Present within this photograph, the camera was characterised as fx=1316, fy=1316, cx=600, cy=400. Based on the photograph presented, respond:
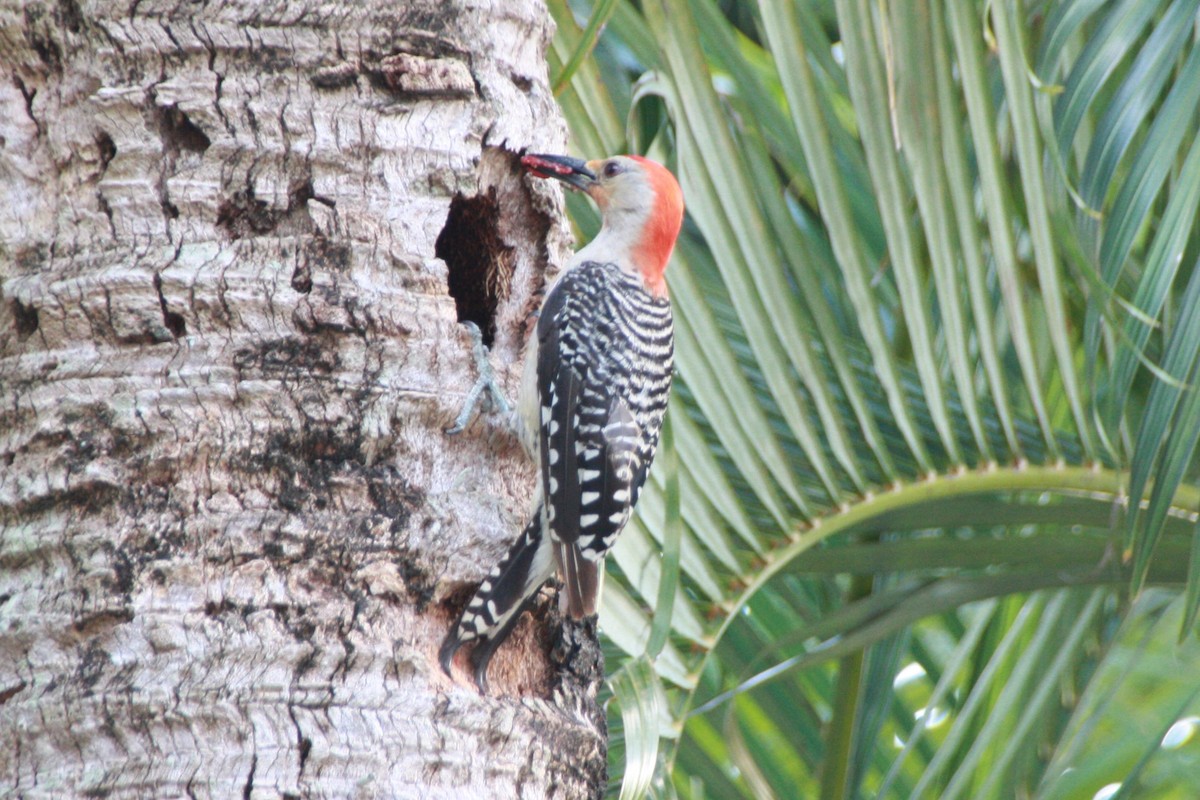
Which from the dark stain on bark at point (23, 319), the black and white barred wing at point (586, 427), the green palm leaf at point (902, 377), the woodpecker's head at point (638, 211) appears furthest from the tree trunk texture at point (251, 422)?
the woodpecker's head at point (638, 211)

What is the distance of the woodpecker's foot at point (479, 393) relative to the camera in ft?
7.51

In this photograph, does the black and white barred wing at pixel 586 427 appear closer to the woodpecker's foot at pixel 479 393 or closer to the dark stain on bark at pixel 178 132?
the woodpecker's foot at pixel 479 393

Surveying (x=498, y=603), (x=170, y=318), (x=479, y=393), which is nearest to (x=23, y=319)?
(x=170, y=318)

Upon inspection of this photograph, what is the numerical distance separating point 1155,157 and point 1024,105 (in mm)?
347

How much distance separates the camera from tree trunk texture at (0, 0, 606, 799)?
6.19 ft

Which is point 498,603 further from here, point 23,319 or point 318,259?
point 23,319

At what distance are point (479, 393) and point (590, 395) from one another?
0.71 metres

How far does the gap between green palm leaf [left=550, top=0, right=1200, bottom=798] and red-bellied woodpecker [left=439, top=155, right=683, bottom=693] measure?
13 centimetres

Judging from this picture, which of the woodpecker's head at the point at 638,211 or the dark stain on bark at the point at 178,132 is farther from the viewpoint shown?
the woodpecker's head at the point at 638,211

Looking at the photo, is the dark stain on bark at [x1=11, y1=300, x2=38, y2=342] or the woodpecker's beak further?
the woodpecker's beak

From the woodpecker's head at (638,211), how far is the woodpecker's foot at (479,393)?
39.7 inches

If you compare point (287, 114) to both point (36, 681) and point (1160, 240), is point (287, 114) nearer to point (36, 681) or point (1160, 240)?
point (36, 681)

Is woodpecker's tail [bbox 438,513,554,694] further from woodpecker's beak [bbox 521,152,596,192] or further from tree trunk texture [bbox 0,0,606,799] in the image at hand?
woodpecker's beak [bbox 521,152,596,192]

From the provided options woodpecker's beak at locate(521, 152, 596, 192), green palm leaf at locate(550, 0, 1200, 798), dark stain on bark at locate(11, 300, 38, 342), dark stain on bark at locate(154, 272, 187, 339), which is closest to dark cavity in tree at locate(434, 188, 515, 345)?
woodpecker's beak at locate(521, 152, 596, 192)
